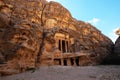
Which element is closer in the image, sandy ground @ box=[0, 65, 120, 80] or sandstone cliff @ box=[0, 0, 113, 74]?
sandy ground @ box=[0, 65, 120, 80]

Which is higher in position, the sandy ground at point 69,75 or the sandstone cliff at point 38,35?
the sandstone cliff at point 38,35

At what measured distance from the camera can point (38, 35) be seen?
2695cm

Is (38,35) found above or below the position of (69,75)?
above

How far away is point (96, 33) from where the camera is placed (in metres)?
39.1

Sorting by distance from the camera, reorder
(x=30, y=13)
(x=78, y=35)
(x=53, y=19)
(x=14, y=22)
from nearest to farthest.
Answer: (x=14, y=22), (x=30, y=13), (x=53, y=19), (x=78, y=35)

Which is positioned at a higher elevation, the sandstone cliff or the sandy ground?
the sandstone cliff

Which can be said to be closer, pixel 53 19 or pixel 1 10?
pixel 1 10

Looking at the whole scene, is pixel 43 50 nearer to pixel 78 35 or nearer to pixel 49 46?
pixel 49 46

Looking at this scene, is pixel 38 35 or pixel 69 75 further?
pixel 38 35

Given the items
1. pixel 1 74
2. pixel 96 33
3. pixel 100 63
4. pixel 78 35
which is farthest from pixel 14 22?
pixel 96 33

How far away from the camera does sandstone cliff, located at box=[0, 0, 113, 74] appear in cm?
2177

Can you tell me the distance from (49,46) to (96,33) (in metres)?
14.8

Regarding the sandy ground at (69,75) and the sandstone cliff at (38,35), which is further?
the sandstone cliff at (38,35)

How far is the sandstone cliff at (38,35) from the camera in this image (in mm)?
21766
